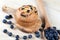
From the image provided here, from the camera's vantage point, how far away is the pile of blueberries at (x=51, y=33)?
78 centimetres

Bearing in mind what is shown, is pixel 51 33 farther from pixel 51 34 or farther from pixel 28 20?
pixel 28 20

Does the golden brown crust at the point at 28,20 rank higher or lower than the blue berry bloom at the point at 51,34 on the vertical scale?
higher

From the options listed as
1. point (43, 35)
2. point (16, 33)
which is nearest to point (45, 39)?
point (43, 35)

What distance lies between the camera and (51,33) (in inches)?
31.5

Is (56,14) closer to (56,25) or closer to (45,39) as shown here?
(56,25)

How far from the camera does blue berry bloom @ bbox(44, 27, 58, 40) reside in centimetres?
78

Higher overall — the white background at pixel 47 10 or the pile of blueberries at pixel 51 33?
the white background at pixel 47 10

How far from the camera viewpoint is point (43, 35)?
2.63ft

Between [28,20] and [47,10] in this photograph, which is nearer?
[28,20]

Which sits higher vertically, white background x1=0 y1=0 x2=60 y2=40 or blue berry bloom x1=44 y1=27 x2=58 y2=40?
white background x1=0 y1=0 x2=60 y2=40

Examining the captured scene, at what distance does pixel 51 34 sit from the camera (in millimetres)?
791

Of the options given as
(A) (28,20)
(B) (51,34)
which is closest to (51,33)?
(B) (51,34)

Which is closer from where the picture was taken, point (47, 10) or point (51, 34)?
point (51, 34)

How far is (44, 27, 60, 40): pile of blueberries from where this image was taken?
0.78 metres
